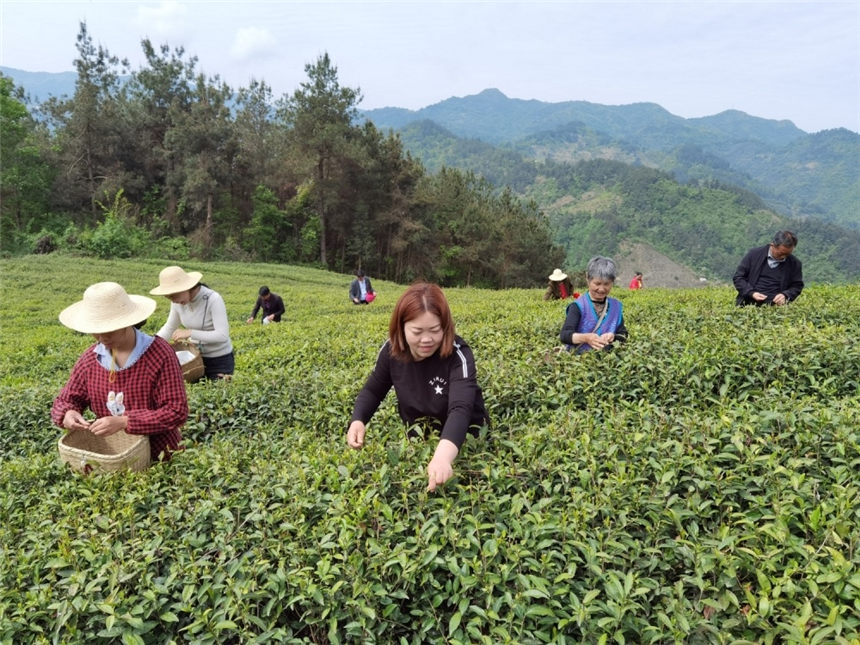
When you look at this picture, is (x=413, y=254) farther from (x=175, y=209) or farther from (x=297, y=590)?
(x=297, y=590)

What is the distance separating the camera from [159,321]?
14.6 m

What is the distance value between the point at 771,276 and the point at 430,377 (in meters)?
5.50

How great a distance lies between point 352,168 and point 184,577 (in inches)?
1427

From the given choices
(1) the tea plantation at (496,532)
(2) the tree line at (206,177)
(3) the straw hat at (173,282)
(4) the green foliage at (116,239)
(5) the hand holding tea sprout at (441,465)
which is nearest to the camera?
(1) the tea plantation at (496,532)

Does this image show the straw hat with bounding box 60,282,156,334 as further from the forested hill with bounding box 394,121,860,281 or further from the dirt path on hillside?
the forested hill with bounding box 394,121,860,281

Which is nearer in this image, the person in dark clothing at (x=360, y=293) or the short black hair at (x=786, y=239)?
the short black hair at (x=786, y=239)

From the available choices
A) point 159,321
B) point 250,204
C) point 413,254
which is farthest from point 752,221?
point 159,321

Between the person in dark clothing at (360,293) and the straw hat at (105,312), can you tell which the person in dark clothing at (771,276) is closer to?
the straw hat at (105,312)

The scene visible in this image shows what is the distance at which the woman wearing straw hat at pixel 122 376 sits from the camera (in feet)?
11.5

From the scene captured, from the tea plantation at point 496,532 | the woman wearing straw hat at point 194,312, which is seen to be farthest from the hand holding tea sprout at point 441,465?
the woman wearing straw hat at point 194,312

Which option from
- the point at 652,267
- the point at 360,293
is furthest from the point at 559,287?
the point at 652,267

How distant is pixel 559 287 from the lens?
12.6 meters

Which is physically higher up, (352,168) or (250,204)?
(352,168)

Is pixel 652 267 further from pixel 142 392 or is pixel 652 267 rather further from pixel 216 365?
pixel 142 392
